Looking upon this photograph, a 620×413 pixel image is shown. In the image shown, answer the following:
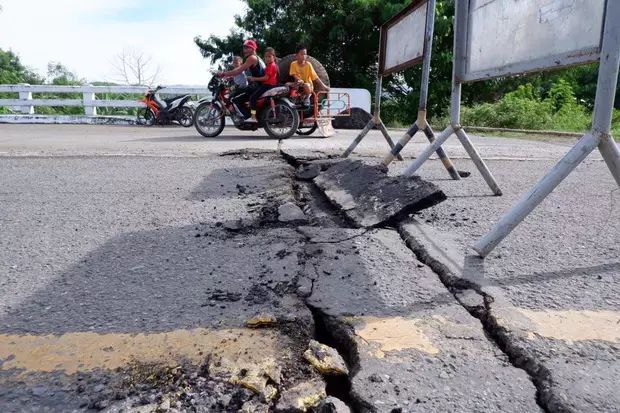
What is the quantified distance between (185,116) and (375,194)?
9473 mm

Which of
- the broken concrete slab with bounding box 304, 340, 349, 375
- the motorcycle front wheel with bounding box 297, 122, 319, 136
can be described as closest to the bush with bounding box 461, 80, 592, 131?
the motorcycle front wheel with bounding box 297, 122, 319, 136

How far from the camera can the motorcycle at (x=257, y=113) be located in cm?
782

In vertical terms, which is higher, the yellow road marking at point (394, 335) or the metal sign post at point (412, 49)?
the metal sign post at point (412, 49)

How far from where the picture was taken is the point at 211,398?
124cm

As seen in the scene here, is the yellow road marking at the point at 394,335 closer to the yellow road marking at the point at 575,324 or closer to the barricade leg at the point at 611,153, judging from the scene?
the yellow road marking at the point at 575,324

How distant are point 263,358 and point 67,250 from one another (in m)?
1.41

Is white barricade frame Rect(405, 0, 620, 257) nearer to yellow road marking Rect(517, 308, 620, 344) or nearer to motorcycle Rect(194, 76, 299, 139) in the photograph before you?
yellow road marking Rect(517, 308, 620, 344)

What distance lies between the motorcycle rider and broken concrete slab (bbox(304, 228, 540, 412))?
20.6 ft

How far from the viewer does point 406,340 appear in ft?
4.95

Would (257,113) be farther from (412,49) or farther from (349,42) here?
(349,42)

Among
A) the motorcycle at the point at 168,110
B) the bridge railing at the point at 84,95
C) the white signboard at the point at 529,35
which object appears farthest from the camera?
the bridge railing at the point at 84,95

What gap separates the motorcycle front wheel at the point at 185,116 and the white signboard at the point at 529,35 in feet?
29.9

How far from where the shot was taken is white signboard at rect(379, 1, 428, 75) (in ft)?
14.1

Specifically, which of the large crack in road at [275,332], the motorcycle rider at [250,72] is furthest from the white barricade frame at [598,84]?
the motorcycle rider at [250,72]
